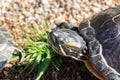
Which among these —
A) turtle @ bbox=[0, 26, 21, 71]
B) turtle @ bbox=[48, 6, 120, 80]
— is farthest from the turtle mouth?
turtle @ bbox=[0, 26, 21, 71]

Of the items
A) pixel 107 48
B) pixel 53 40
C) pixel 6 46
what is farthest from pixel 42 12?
pixel 107 48

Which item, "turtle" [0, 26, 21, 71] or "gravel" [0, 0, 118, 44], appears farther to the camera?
"gravel" [0, 0, 118, 44]

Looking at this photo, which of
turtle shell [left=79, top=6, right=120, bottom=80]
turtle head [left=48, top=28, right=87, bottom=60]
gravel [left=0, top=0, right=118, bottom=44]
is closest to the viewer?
turtle shell [left=79, top=6, right=120, bottom=80]

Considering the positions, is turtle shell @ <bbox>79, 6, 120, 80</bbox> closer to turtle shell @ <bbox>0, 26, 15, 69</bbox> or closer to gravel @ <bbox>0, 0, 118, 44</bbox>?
gravel @ <bbox>0, 0, 118, 44</bbox>

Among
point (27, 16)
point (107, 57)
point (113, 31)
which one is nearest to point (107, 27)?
point (113, 31)

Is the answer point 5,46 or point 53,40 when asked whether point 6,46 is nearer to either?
point 5,46

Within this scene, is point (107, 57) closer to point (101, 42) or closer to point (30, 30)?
point (101, 42)

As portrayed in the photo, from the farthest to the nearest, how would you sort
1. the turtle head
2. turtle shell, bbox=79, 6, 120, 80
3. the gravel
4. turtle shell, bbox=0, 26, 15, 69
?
the gravel
turtle shell, bbox=0, 26, 15, 69
the turtle head
turtle shell, bbox=79, 6, 120, 80
